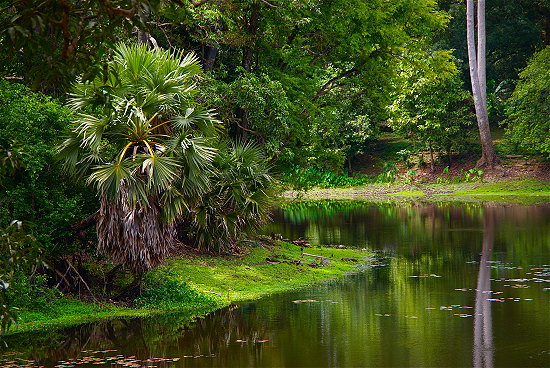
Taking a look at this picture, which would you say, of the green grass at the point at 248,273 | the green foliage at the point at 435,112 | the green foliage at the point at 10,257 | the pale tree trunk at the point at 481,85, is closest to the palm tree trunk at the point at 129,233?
the green grass at the point at 248,273

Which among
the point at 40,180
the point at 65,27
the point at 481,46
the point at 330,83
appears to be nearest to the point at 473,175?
the point at 481,46

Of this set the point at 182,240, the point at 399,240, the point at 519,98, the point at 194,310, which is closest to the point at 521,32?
the point at 519,98

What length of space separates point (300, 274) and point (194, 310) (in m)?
4.12

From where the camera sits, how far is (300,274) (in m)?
17.7

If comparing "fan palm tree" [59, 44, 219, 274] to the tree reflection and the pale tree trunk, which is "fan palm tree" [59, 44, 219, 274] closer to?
the tree reflection

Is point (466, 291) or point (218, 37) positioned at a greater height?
point (218, 37)

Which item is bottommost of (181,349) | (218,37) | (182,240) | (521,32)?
(181,349)

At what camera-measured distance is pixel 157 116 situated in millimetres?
14062

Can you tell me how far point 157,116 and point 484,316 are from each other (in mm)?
6713

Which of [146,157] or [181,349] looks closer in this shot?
[181,349]

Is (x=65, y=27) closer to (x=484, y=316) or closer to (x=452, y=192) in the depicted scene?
(x=484, y=316)

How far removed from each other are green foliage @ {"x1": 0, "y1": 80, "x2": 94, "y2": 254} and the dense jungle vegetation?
0.03 meters

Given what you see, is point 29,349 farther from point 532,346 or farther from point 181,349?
point 532,346

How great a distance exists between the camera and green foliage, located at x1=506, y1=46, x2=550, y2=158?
128 feet
